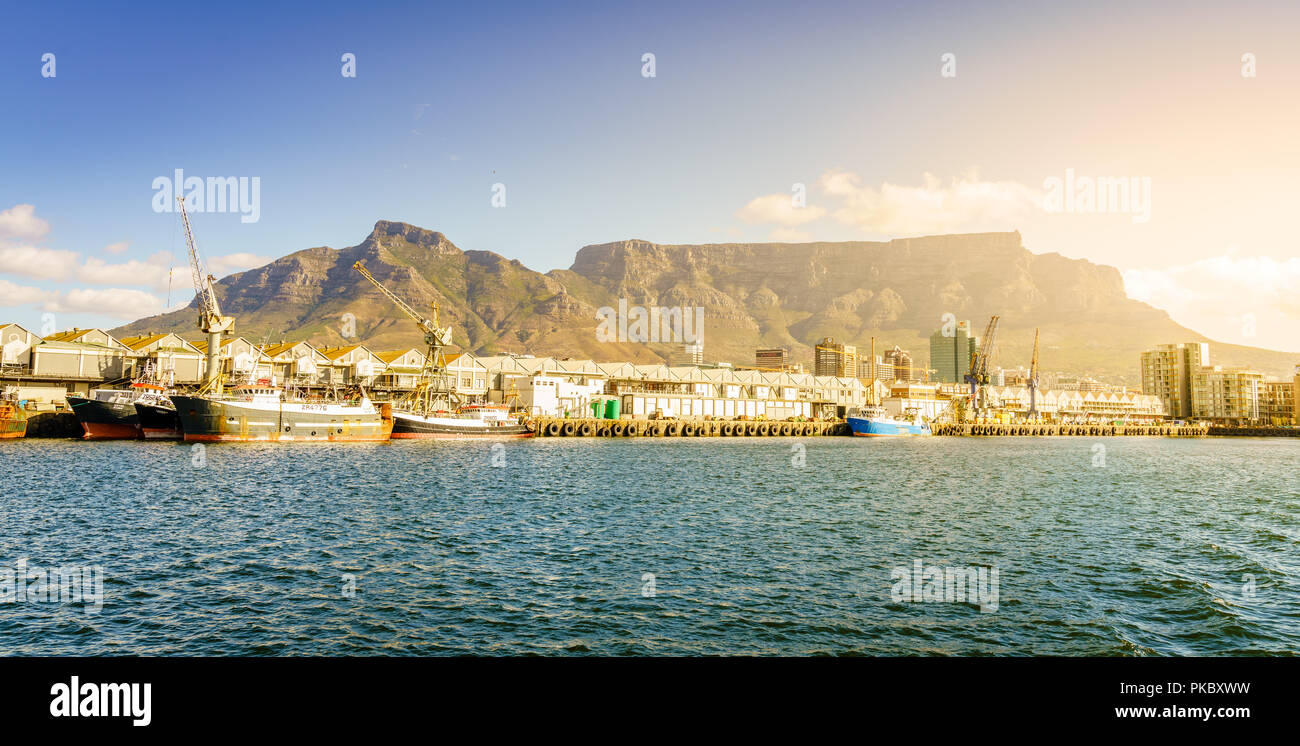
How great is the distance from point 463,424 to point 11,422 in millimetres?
47494

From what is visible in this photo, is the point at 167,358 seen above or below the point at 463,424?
above

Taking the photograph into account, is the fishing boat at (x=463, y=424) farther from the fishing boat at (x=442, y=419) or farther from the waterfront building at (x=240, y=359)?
the waterfront building at (x=240, y=359)

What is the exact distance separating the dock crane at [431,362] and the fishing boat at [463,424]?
7.25m

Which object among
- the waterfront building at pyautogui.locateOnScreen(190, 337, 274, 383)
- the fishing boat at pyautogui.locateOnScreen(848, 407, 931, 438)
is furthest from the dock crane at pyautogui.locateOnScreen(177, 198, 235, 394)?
the fishing boat at pyautogui.locateOnScreen(848, 407, 931, 438)

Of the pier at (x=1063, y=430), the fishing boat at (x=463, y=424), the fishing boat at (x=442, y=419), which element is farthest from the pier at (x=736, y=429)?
the fishing boat at (x=442, y=419)

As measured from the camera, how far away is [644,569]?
22562 mm

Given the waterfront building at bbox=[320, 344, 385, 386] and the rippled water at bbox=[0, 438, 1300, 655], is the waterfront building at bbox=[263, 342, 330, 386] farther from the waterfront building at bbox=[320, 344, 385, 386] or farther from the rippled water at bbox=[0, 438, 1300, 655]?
the rippled water at bbox=[0, 438, 1300, 655]

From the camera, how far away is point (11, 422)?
7838 centimetres

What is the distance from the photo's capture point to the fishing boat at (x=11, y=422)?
77.5 m

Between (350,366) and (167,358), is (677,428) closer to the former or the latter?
(350,366)

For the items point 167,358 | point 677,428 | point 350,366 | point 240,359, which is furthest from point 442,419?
point 677,428
